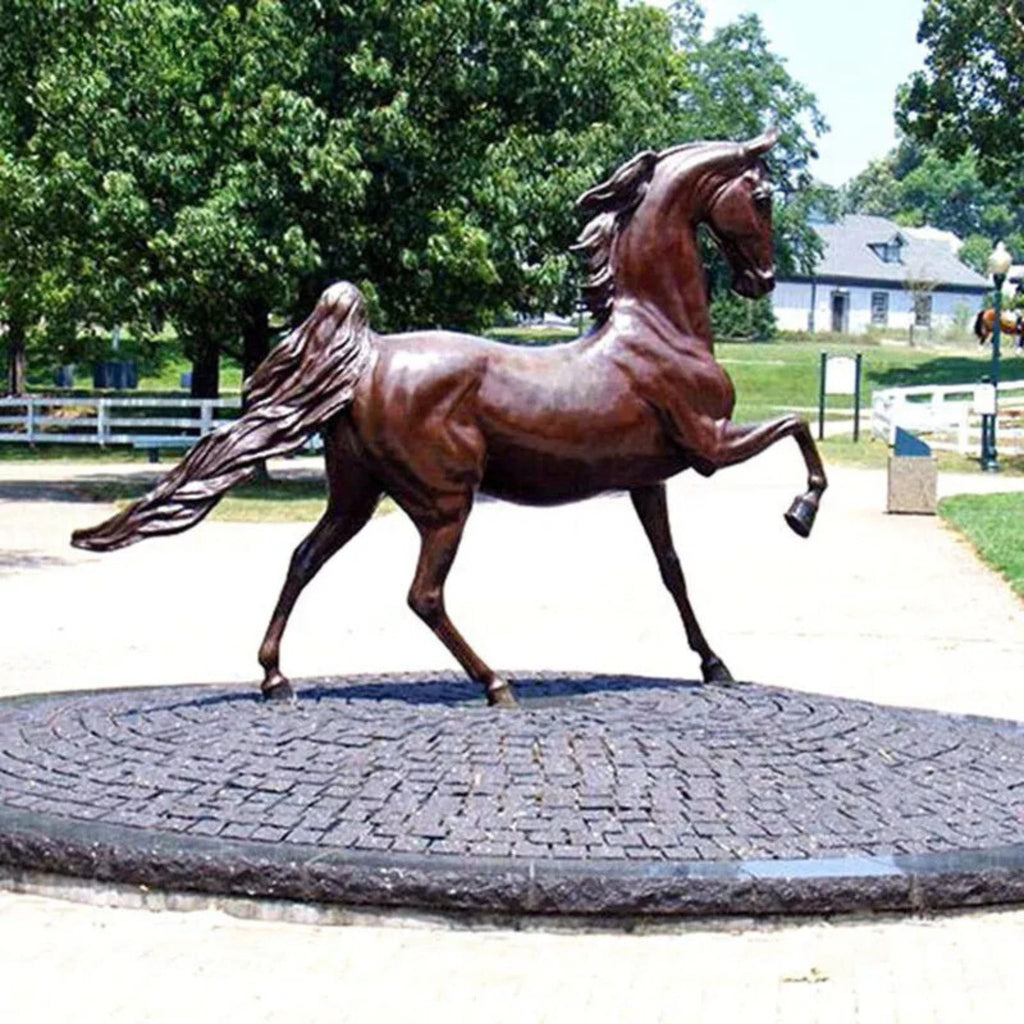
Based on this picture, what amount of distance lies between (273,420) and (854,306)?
77225 millimetres

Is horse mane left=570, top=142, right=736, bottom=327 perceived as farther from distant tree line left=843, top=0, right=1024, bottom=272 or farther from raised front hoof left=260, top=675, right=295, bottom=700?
distant tree line left=843, top=0, right=1024, bottom=272

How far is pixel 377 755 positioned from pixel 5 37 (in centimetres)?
1362

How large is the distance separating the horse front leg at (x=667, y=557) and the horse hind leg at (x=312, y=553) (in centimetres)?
125

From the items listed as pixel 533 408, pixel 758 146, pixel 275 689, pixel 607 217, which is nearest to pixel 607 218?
pixel 607 217

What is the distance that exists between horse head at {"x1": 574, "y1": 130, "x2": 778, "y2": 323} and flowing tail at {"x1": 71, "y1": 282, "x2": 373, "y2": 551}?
117cm

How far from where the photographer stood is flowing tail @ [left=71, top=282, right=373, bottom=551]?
750 cm

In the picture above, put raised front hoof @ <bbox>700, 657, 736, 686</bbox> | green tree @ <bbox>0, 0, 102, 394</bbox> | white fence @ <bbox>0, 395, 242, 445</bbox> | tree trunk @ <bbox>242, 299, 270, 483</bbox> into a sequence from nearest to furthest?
raised front hoof @ <bbox>700, 657, 736, 686</bbox> → green tree @ <bbox>0, 0, 102, 394</bbox> → tree trunk @ <bbox>242, 299, 270, 483</bbox> → white fence @ <bbox>0, 395, 242, 445</bbox>

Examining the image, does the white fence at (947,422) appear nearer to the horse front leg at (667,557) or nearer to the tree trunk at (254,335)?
the tree trunk at (254,335)

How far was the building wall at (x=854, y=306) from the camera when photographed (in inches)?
3115

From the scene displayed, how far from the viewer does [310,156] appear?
2234 cm

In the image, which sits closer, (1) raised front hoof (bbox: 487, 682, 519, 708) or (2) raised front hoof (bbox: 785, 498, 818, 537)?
(1) raised front hoof (bbox: 487, 682, 519, 708)

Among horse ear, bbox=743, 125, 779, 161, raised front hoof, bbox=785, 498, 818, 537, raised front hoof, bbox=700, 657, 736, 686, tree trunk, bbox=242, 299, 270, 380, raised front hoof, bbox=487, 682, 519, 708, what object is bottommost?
raised front hoof, bbox=700, 657, 736, 686

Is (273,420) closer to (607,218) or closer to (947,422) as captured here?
(607,218)

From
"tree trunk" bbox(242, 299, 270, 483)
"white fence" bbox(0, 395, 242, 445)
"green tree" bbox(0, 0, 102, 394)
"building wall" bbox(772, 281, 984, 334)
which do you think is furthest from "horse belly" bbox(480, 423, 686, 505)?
"building wall" bbox(772, 281, 984, 334)
